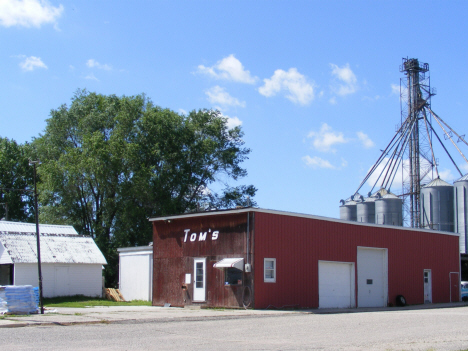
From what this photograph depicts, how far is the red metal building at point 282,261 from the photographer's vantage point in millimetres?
25422

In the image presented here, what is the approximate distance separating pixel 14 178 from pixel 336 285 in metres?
45.4

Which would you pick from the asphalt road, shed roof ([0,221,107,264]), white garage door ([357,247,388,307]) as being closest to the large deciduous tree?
shed roof ([0,221,107,264])

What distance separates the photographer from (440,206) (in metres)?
46.9

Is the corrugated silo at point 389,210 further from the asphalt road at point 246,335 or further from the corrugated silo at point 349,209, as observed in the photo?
the asphalt road at point 246,335

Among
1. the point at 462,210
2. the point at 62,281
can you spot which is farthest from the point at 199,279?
the point at 462,210

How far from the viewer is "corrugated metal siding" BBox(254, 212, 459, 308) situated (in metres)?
25.6

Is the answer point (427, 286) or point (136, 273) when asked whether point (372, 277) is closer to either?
point (427, 286)

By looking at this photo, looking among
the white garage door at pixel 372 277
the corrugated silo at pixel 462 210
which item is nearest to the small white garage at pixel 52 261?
the white garage door at pixel 372 277

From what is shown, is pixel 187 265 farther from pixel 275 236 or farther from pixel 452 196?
pixel 452 196

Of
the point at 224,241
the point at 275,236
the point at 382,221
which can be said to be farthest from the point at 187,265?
the point at 382,221

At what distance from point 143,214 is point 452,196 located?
25738mm

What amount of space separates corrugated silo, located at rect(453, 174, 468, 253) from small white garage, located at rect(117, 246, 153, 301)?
85.1 ft

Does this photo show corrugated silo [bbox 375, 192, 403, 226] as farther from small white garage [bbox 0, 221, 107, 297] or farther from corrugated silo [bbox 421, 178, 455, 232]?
small white garage [bbox 0, 221, 107, 297]

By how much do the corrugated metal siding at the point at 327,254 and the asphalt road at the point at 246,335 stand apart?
21.6 ft
